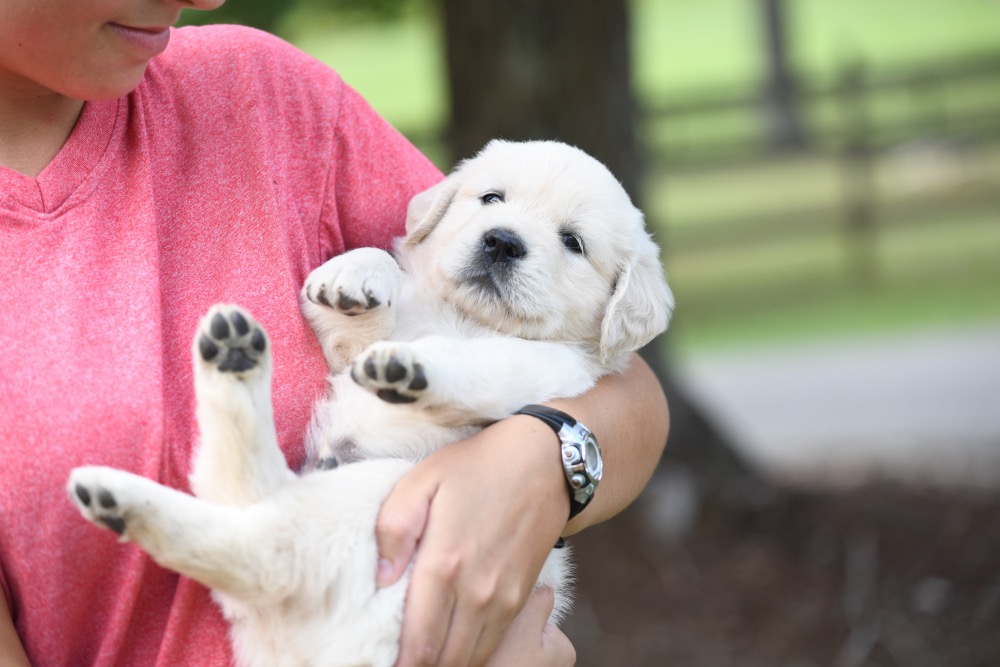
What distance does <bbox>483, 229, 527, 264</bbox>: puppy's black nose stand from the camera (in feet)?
9.23

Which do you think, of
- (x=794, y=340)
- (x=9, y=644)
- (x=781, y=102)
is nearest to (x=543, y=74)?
(x=9, y=644)

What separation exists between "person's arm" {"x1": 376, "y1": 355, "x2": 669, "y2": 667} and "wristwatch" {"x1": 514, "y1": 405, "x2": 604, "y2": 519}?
0.02 m

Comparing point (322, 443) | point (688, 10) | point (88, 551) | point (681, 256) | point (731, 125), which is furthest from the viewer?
point (688, 10)

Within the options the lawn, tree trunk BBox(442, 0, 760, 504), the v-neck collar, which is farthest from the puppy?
the lawn

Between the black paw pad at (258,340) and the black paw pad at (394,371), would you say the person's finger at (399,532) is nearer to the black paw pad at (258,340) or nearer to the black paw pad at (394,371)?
the black paw pad at (394,371)

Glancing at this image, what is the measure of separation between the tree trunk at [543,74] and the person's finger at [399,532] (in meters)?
3.76

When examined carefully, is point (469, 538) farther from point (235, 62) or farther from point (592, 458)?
point (235, 62)

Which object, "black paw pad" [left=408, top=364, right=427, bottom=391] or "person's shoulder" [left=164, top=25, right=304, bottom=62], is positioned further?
"person's shoulder" [left=164, top=25, right=304, bottom=62]

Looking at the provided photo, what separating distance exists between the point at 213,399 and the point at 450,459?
440mm

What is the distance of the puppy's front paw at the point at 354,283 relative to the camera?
2418 mm

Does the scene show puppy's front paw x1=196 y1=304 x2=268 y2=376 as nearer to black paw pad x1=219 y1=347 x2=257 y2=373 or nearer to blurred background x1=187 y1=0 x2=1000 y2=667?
black paw pad x1=219 y1=347 x2=257 y2=373

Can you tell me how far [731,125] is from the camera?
19125mm

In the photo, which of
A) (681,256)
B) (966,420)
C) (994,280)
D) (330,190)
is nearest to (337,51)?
(681,256)

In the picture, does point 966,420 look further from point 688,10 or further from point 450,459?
point 688,10
